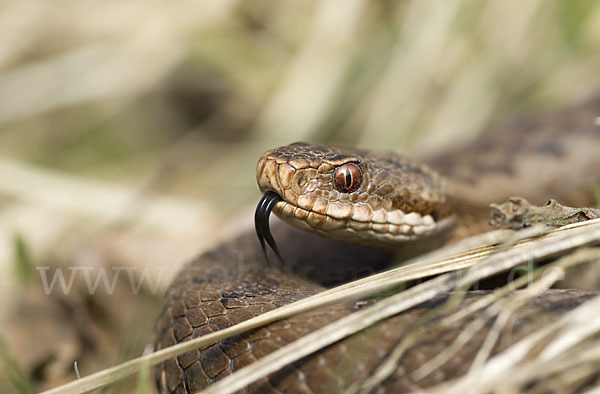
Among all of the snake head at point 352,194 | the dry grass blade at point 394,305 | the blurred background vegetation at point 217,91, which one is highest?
the blurred background vegetation at point 217,91

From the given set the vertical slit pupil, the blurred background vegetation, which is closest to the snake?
the vertical slit pupil

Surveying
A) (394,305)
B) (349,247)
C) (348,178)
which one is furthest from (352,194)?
(394,305)

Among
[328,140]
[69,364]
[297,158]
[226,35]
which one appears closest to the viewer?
[297,158]

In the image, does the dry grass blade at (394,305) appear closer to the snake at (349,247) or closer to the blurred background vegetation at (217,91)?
the snake at (349,247)

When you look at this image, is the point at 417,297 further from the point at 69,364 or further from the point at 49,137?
the point at 49,137

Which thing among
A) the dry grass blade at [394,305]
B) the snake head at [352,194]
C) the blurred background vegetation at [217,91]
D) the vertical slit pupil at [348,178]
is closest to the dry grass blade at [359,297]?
the dry grass blade at [394,305]

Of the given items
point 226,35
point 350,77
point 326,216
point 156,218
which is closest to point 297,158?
point 326,216

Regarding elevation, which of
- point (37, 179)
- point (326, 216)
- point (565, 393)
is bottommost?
point (565, 393)

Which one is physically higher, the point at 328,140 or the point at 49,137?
the point at 49,137
